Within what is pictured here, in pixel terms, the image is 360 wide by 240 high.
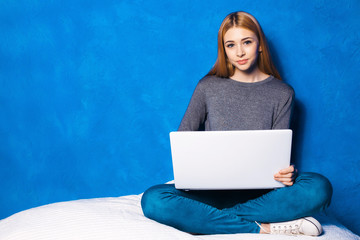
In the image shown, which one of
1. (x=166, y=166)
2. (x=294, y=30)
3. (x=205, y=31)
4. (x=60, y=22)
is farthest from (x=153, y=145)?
(x=294, y=30)

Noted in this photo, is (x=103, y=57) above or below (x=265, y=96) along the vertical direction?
above

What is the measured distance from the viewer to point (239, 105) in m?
1.59

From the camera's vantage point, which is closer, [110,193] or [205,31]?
[205,31]

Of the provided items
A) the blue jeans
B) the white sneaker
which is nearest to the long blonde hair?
the blue jeans

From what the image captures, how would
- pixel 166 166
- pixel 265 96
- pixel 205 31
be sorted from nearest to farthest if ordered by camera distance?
pixel 265 96 → pixel 205 31 → pixel 166 166

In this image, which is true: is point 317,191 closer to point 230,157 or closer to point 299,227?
point 299,227

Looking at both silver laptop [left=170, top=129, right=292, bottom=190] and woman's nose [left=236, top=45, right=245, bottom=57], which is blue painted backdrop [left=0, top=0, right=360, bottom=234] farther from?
silver laptop [left=170, top=129, right=292, bottom=190]

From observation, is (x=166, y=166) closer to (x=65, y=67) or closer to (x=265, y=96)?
(x=265, y=96)

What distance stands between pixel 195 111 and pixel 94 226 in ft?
2.32

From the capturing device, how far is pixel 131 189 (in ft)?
6.08

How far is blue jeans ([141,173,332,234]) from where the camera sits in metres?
1.24

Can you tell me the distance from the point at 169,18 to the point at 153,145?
2.19 ft

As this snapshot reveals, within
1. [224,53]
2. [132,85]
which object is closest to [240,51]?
[224,53]

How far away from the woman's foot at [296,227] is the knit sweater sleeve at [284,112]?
47 cm
